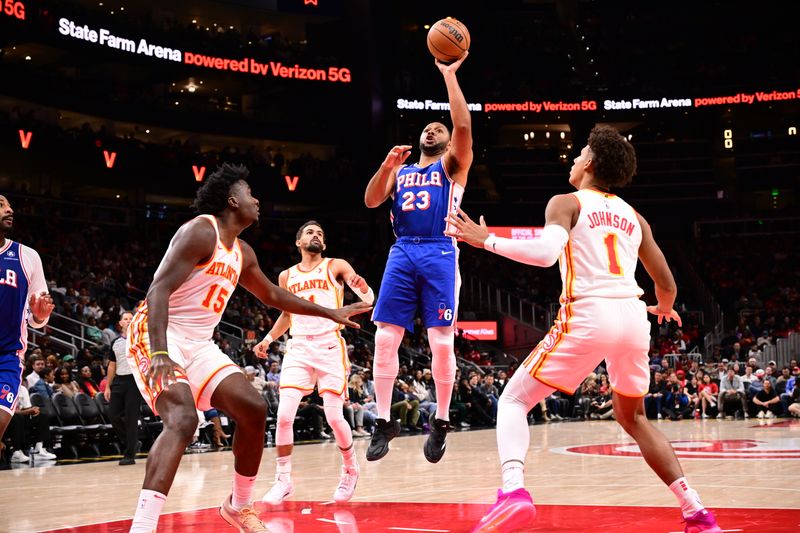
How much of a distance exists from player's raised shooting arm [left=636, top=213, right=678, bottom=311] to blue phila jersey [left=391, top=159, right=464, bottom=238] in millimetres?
1825

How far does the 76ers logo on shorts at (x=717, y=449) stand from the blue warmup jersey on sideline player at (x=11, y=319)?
24.9 ft

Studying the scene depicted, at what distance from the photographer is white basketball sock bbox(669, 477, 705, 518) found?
193 inches

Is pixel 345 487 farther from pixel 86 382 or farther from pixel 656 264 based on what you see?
pixel 86 382

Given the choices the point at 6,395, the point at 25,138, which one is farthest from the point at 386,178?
the point at 25,138

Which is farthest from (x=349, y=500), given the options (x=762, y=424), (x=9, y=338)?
(x=762, y=424)

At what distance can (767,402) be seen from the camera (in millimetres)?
20547

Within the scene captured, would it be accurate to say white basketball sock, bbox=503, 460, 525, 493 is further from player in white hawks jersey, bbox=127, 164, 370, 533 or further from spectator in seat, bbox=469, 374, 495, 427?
spectator in seat, bbox=469, 374, 495, 427

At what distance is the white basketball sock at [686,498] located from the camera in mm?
4898

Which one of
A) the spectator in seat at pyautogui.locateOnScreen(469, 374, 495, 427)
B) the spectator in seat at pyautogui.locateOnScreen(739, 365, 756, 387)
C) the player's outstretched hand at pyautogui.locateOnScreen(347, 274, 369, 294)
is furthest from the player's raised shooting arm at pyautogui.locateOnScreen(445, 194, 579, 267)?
the spectator in seat at pyautogui.locateOnScreen(739, 365, 756, 387)

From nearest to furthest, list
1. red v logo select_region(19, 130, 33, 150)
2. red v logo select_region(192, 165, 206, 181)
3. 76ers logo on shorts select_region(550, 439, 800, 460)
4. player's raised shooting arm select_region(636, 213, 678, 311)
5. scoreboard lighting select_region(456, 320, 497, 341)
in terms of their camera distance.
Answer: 1. player's raised shooting arm select_region(636, 213, 678, 311)
2. 76ers logo on shorts select_region(550, 439, 800, 460)
3. red v logo select_region(19, 130, 33, 150)
4. red v logo select_region(192, 165, 206, 181)
5. scoreboard lighting select_region(456, 320, 497, 341)

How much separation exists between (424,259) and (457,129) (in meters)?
0.98

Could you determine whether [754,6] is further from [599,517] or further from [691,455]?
[599,517]

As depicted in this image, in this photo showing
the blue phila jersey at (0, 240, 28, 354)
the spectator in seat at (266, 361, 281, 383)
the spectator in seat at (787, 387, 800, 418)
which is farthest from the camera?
the spectator in seat at (787, 387, 800, 418)

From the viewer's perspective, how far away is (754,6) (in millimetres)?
39344
